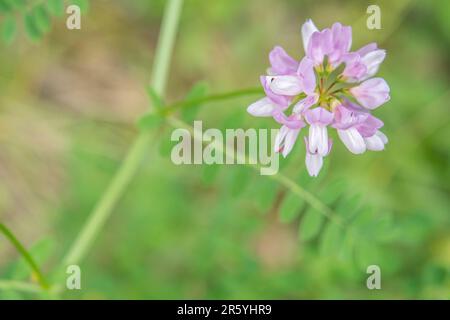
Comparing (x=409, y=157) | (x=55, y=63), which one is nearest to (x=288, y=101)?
(x=409, y=157)

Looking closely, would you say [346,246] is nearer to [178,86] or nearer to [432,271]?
[432,271]

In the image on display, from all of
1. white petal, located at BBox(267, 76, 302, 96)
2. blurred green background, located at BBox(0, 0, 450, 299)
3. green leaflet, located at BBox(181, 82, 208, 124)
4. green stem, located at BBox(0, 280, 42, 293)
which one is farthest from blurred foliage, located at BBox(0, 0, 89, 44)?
white petal, located at BBox(267, 76, 302, 96)

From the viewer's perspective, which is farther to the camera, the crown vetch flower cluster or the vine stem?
the vine stem

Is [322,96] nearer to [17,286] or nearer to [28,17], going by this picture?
[28,17]

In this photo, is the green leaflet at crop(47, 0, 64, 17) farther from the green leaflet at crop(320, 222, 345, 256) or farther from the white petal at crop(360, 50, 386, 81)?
the green leaflet at crop(320, 222, 345, 256)

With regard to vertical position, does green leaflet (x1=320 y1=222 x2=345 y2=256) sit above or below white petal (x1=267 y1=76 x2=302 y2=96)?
below

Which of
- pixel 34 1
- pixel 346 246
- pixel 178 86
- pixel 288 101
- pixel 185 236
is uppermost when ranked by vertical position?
pixel 178 86

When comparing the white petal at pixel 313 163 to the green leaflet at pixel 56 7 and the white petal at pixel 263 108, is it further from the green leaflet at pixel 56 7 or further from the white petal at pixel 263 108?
the green leaflet at pixel 56 7
